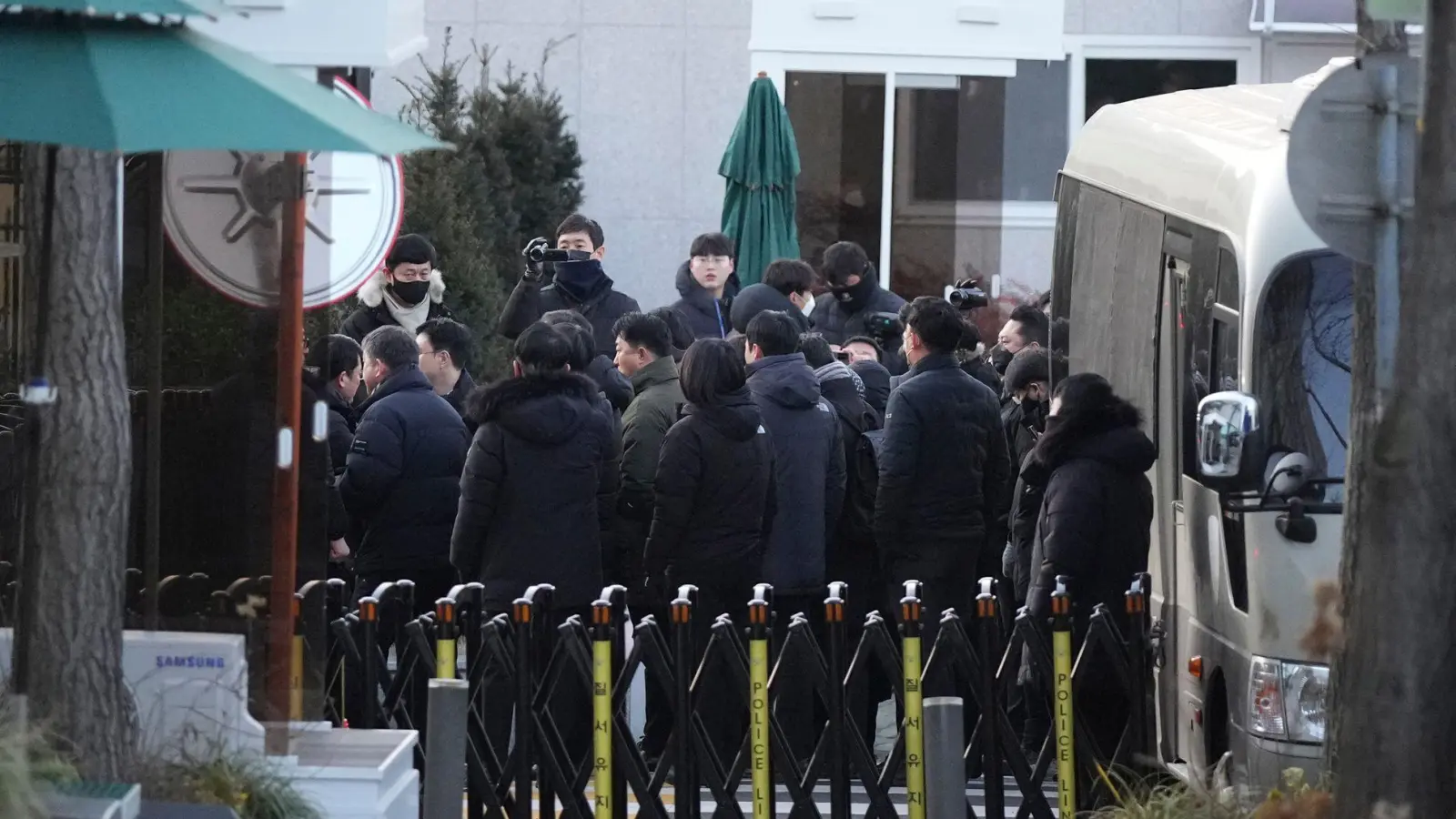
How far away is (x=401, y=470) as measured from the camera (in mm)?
9188

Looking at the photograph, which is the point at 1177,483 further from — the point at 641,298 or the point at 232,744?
the point at 641,298

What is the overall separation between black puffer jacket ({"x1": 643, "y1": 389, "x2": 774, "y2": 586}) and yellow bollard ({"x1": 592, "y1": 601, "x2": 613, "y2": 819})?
1.55 m

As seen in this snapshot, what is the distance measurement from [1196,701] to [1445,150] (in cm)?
335

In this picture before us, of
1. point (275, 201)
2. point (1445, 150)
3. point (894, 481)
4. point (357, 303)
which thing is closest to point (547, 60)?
point (357, 303)

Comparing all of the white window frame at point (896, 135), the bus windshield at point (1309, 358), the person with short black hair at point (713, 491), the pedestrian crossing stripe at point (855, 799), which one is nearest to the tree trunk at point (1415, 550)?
the bus windshield at point (1309, 358)

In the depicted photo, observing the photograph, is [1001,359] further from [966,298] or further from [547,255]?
[547,255]

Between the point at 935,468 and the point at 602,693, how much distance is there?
8.81 ft

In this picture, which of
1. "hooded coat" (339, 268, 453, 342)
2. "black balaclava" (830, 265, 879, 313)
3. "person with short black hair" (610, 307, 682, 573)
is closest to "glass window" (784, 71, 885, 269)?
"black balaclava" (830, 265, 879, 313)

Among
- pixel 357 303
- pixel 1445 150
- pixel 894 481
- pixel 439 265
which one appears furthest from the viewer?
pixel 439 265

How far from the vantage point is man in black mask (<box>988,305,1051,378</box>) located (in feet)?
40.0

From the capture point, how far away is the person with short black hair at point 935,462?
9.62m

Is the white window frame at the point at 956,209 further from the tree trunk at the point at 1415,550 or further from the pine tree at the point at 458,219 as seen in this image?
the tree trunk at the point at 1415,550

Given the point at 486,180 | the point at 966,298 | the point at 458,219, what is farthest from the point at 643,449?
the point at 486,180

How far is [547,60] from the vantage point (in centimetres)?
1877
